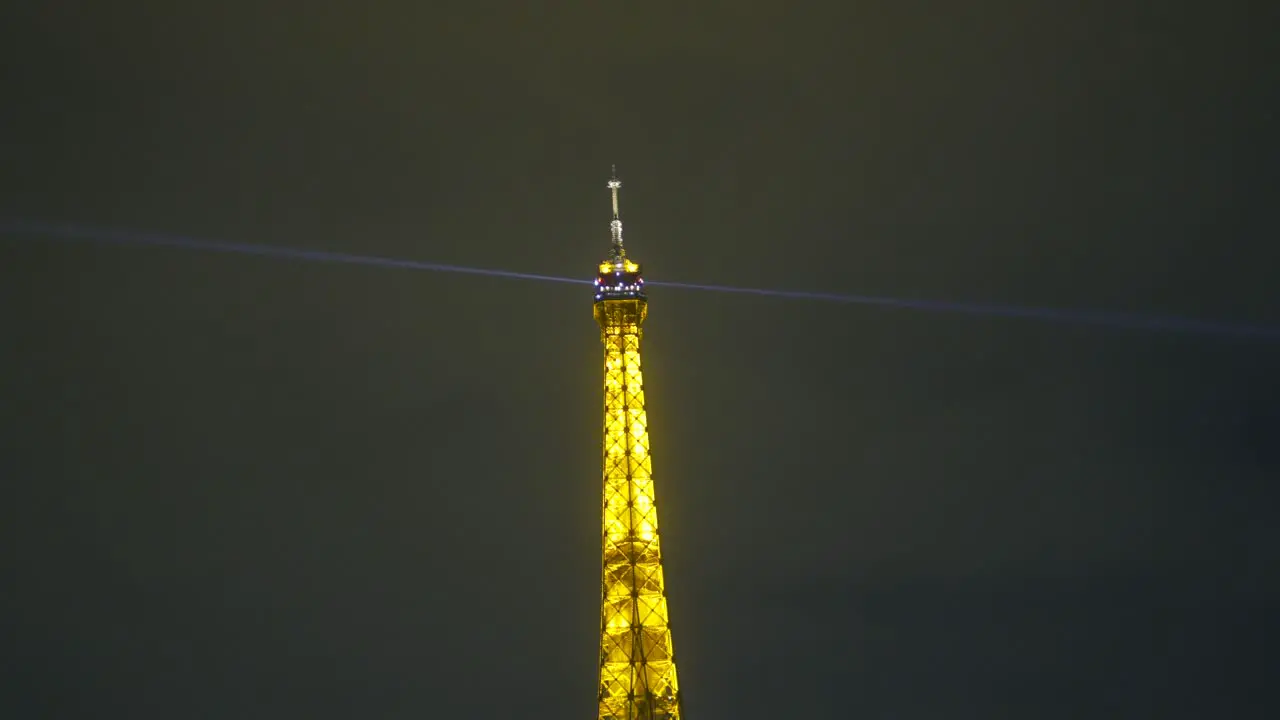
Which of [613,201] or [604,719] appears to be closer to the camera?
[604,719]

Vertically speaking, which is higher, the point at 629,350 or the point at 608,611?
the point at 629,350

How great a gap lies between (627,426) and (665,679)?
16745mm

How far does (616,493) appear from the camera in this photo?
152 meters

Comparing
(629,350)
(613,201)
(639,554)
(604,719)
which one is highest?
(613,201)

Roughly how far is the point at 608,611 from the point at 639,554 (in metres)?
3.99

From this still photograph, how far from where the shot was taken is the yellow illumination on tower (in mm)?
146250

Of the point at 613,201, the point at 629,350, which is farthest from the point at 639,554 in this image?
the point at 613,201

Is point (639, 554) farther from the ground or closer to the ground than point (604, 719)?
farther from the ground

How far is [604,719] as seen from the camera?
14625 centimetres

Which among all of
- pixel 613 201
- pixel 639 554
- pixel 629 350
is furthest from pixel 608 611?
pixel 613 201

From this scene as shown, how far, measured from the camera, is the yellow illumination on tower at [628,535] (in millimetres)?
146250

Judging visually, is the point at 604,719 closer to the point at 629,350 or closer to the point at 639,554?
the point at 639,554

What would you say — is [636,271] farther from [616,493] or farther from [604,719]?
[604,719]

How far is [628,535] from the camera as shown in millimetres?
150500
